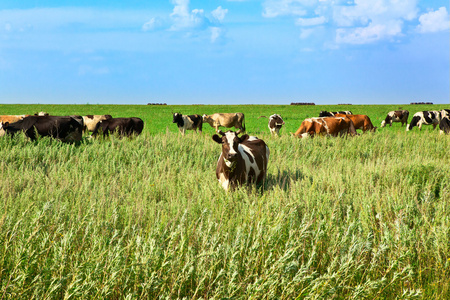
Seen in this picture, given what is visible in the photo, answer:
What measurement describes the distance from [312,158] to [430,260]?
6.22 m

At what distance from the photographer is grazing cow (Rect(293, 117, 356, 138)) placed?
1441 centimetres

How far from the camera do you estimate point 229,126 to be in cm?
2500

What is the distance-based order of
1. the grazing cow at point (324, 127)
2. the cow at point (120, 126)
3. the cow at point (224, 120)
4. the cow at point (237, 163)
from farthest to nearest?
1. the cow at point (224, 120)
2. the cow at point (120, 126)
3. the grazing cow at point (324, 127)
4. the cow at point (237, 163)

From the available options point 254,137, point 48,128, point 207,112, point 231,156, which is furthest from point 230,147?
point 207,112

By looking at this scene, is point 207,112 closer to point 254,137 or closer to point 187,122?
point 187,122

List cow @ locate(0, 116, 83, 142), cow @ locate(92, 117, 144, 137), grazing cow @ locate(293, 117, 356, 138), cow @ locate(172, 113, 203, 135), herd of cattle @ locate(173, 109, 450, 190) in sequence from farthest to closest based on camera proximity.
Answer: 1. cow @ locate(172, 113, 203, 135)
2. cow @ locate(92, 117, 144, 137)
3. grazing cow @ locate(293, 117, 356, 138)
4. cow @ locate(0, 116, 83, 142)
5. herd of cattle @ locate(173, 109, 450, 190)

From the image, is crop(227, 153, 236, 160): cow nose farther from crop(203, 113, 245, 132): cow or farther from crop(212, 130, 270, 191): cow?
crop(203, 113, 245, 132): cow

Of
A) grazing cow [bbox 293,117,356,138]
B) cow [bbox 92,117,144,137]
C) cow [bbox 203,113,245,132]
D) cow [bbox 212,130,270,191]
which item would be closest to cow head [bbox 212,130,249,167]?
cow [bbox 212,130,270,191]

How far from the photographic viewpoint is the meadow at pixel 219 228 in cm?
252

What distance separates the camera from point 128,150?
9.27 metres

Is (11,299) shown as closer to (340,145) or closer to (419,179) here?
(419,179)

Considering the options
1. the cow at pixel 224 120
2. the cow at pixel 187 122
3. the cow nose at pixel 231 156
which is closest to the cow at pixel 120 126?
the cow at pixel 187 122

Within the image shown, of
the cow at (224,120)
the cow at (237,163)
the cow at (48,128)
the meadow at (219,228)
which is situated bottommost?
the meadow at (219,228)

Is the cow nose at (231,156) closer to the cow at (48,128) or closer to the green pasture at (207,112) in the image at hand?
the cow at (48,128)
